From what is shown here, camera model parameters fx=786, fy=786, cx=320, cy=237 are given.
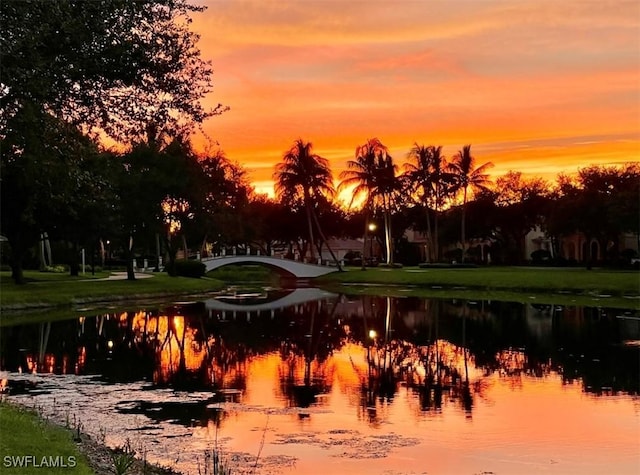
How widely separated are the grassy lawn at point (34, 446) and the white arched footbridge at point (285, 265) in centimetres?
6866

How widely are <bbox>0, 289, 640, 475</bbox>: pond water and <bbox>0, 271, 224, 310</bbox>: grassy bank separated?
7736 mm

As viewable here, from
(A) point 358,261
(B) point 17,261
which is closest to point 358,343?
(B) point 17,261

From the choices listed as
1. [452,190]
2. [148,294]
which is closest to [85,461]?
[148,294]

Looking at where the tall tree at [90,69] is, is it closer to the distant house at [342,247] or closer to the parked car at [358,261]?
the parked car at [358,261]

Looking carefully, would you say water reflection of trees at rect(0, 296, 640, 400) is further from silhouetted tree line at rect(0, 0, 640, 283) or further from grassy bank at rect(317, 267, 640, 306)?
grassy bank at rect(317, 267, 640, 306)

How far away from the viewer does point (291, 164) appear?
82938 millimetres

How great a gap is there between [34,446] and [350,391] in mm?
8224

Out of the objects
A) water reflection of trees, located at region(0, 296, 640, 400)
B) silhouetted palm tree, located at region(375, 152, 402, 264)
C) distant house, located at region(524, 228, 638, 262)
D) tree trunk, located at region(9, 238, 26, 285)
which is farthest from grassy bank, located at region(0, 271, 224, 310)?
distant house, located at region(524, 228, 638, 262)

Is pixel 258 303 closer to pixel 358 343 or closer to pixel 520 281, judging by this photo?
pixel 520 281

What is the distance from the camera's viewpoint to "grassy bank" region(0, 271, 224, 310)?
39.0 meters

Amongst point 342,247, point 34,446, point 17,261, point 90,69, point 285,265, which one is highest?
point 90,69

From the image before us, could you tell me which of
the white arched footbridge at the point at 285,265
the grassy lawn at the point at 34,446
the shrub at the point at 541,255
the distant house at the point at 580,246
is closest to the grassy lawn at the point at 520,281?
the white arched footbridge at the point at 285,265

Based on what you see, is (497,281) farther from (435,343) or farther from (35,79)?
(35,79)

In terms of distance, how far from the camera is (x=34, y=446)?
9859 mm
